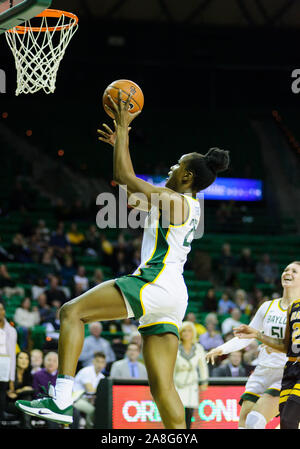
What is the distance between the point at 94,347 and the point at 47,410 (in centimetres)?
708

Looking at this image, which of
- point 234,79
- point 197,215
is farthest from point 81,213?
point 197,215

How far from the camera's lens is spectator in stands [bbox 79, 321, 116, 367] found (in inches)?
449

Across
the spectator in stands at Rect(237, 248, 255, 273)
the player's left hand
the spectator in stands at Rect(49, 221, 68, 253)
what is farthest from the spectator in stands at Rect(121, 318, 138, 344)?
the player's left hand

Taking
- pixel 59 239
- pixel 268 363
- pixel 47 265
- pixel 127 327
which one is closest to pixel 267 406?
pixel 268 363

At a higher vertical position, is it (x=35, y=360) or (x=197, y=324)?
(x=197, y=324)

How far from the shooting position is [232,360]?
10.6 metres

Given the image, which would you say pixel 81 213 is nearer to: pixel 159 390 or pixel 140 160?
pixel 140 160

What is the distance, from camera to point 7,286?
13812mm

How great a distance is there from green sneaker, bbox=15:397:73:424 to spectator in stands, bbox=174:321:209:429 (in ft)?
14.3

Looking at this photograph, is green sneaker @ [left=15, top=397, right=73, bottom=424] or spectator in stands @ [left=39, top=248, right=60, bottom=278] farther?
spectator in stands @ [left=39, top=248, right=60, bottom=278]

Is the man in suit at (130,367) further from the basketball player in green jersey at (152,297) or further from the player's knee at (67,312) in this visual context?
the player's knee at (67,312)

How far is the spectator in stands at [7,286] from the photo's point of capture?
1361 centimetres

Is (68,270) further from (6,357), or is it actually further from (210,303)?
(6,357)

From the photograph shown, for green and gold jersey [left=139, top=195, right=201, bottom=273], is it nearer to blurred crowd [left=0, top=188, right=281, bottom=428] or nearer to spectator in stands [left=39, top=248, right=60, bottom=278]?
blurred crowd [left=0, top=188, right=281, bottom=428]
